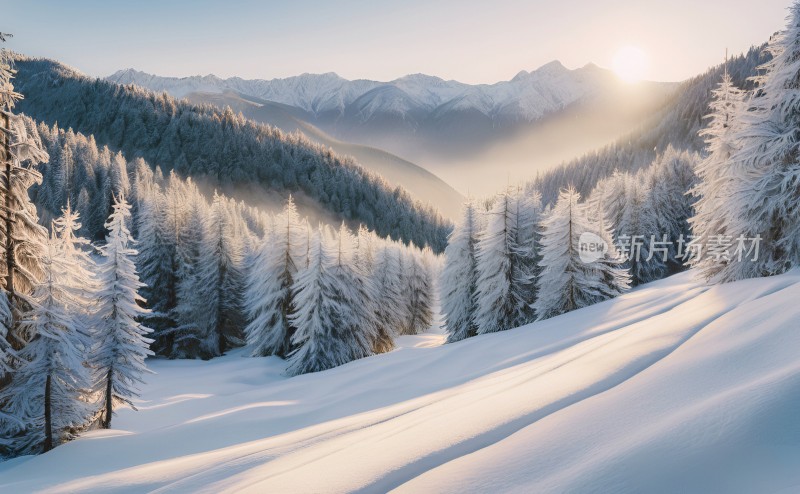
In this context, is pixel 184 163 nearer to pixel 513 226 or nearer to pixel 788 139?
pixel 513 226

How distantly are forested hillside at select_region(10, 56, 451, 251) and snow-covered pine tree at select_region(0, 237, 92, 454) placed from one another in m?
111

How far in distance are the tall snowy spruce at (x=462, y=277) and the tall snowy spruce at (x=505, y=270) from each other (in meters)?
2.38

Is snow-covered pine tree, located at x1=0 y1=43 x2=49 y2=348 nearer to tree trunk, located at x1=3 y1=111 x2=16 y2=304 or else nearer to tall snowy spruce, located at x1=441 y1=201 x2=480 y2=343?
tree trunk, located at x1=3 y1=111 x2=16 y2=304

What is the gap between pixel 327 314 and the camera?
2703cm

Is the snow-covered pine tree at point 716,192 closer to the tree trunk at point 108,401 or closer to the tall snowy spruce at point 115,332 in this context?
the tall snowy spruce at point 115,332

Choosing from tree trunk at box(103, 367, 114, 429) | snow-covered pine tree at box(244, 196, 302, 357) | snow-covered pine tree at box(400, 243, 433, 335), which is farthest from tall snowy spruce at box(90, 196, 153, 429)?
snow-covered pine tree at box(400, 243, 433, 335)

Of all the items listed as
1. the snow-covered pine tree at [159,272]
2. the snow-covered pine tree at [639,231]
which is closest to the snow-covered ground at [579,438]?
the snow-covered pine tree at [159,272]

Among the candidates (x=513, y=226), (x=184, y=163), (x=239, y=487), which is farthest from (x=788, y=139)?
(x=184, y=163)

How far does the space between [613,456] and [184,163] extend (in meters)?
161

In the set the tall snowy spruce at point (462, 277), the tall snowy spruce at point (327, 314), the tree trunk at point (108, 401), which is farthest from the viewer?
the tall snowy spruce at point (462, 277)

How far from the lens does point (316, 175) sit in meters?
138

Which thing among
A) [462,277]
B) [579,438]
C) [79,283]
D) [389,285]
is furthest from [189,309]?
[579,438]

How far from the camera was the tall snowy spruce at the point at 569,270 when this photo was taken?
24203 mm

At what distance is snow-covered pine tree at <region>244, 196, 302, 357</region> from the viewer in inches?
1218
